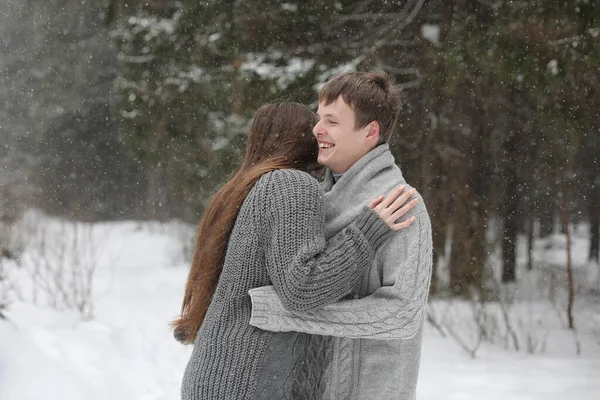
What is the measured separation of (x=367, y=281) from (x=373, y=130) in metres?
0.38

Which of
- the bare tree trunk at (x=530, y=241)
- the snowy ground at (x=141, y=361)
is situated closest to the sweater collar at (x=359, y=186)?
the snowy ground at (x=141, y=361)

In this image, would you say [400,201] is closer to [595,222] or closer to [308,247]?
[308,247]

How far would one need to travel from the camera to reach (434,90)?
23.7ft

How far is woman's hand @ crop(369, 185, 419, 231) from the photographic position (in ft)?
4.97

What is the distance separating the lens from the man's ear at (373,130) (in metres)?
1.67

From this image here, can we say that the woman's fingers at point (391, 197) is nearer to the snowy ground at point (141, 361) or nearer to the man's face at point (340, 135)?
the man's face at point (340, 135)

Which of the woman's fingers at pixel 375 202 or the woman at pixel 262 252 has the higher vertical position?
the woman's fingers at pixel 375 202

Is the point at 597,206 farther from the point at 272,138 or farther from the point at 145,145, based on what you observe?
the point at 272,138

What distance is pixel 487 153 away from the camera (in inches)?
307

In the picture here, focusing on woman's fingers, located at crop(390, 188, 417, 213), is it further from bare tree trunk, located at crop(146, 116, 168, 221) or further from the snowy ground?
bare tree trunk, located at crop(146, 116, 168, 221)

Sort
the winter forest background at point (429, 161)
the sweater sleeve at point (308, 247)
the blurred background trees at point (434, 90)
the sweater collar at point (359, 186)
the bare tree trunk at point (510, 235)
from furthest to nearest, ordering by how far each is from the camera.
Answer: the bare tree trunk at point (510, 235) < the blurred background trees at point (434, 90) < the winter forest background at point (429, 161) < the sweater collar at point (359, 186) < the sweater sleeve at point (308, 247)

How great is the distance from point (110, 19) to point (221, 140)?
77.4 inches

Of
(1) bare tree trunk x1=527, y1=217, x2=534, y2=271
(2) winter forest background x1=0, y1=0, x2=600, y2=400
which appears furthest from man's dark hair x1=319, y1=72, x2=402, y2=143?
(1) bare tree trunk x1=527, y1=217, x2=534, y2=271

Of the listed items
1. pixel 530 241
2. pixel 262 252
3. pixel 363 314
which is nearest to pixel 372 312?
pixel 363 314
